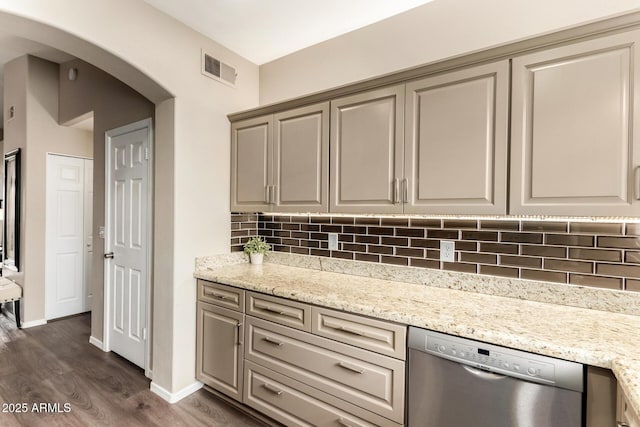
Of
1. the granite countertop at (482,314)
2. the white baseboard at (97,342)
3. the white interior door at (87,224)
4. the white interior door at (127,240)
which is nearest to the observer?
the granite countertop at (482,314)

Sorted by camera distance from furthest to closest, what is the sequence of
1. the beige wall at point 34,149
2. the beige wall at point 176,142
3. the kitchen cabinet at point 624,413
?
the beige wall at point 34,149, the beige wall at point 176,142, the kitchen cabinet at point 624,413

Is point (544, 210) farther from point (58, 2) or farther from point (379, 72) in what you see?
point (58, 2)

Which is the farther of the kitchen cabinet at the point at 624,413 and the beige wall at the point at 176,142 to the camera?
the beige wall at the point at 176,142

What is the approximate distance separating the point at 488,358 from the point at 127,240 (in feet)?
9.40

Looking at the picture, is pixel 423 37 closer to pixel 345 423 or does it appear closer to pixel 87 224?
pixel 345 423

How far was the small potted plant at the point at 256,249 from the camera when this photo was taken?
271cm

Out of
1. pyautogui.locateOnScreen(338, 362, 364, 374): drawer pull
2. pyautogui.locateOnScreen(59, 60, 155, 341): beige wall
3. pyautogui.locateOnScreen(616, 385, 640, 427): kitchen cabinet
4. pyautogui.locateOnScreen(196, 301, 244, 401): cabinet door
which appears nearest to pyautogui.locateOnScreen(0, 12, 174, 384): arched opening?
pyautogui.locateOnScreen(59, 60, 155, 341): beige wall

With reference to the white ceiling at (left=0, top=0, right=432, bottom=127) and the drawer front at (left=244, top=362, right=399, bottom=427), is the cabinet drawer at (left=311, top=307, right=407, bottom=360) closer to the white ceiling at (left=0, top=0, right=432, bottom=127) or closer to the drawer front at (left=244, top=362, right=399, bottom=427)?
the drawer front at (left=244, top=362, right=399, bottom=427)

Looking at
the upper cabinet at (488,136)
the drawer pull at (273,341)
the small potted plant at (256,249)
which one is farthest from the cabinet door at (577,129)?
Answer: the small potted plant at (256,249)

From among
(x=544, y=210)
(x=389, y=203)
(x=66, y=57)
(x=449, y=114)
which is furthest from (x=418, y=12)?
(x=66, y=57)

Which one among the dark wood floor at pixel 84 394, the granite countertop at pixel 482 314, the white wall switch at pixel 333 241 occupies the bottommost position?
the dark wood floor at pixel 84 394

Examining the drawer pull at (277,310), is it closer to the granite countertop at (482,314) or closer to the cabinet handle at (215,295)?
the granite countertop at (482,314)

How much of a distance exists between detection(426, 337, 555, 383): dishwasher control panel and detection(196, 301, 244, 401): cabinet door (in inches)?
50.7

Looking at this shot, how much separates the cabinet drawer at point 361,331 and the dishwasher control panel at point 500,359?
6cm
